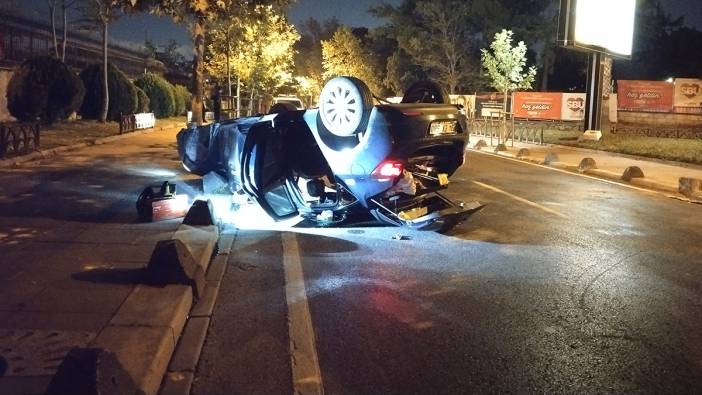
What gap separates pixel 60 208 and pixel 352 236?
15.1 feet

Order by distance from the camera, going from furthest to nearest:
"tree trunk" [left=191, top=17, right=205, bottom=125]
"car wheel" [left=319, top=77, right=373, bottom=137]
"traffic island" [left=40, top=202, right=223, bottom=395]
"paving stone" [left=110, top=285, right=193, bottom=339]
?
"tree trunk" [left=191, top=17, right=205, bottom=125] < "car wheel" [left=319, top=77, right=373, bottom=137] < "paving stone" [left=110, top=285, right=193, bottom=339] < "traffic island" [left=40, top=202, right=223, bottom=395]

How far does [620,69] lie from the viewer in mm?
57219

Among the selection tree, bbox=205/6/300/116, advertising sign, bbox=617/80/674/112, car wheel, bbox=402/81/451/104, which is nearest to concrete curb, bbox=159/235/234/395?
car wheel, bbox=402/81/451/104

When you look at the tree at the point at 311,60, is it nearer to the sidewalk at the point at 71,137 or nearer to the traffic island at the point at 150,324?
the sidewalk at the point at 71,137

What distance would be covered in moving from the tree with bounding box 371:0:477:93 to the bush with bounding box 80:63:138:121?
24.4m

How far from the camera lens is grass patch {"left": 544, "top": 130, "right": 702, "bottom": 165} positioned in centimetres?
2219

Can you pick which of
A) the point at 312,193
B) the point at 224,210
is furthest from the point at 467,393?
the point at 224,210

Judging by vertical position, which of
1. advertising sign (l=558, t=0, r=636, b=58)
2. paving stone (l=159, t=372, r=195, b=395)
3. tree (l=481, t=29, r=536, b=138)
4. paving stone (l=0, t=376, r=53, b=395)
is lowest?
paving stone (l=159, t=372, r=195, b=395)

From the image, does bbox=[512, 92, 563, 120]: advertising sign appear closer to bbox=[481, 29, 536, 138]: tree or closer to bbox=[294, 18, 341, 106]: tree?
bbox=[481, 29, 536, 138]: tree

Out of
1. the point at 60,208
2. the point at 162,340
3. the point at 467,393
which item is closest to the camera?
the point at 467,393

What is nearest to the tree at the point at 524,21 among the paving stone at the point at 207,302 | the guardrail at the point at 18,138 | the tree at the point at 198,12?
the tree at the point at 198,12

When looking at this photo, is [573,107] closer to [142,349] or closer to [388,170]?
[388,170]

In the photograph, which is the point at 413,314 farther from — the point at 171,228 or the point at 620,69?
the point at 620,69

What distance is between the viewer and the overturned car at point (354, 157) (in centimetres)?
838
